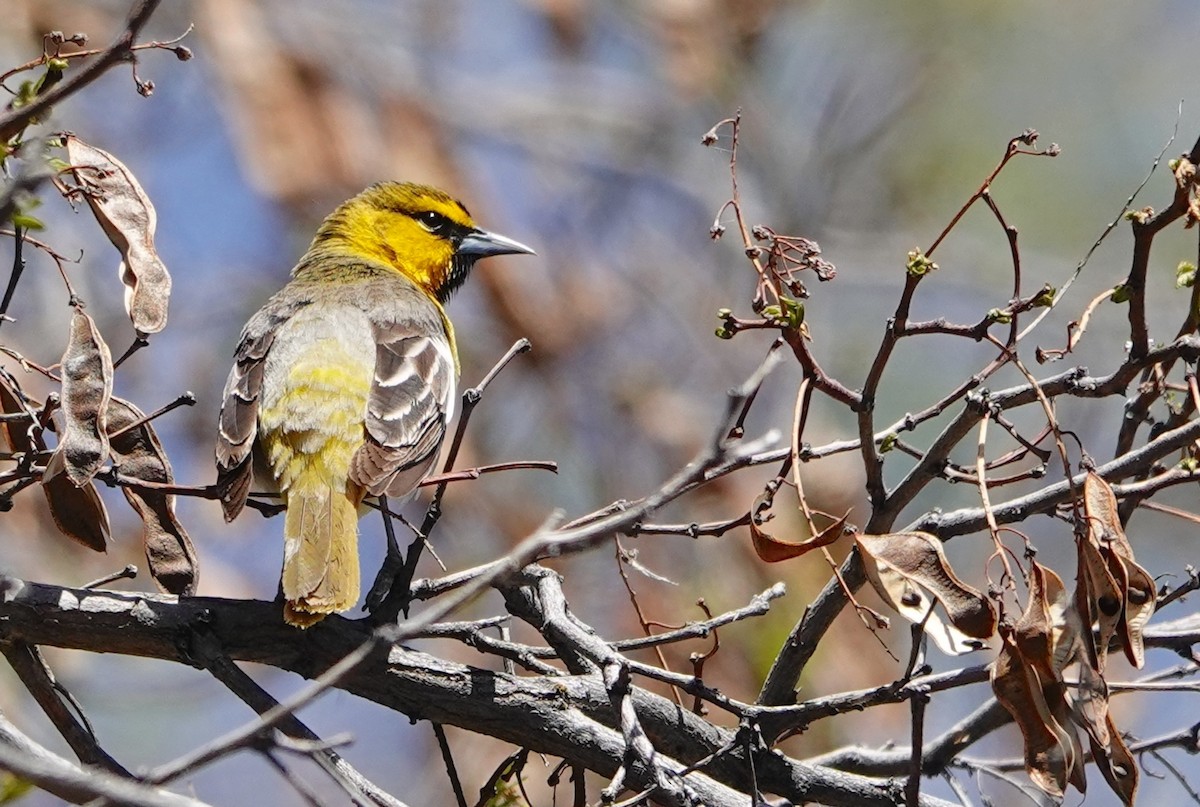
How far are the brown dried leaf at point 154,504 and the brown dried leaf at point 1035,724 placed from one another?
1961mm

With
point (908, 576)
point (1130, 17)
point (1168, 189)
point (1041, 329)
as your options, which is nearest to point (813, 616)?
point (908, 576)

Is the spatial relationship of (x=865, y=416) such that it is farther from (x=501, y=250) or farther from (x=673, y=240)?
(x=673, y=240)

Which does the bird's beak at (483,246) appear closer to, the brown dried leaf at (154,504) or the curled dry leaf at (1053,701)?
the brown dried leaf at (154,504)

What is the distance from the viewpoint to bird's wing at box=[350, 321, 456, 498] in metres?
4.18

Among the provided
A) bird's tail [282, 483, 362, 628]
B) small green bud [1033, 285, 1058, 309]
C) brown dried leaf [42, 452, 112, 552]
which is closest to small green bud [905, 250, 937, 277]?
small green bud [1033, 285, 1058, 309]

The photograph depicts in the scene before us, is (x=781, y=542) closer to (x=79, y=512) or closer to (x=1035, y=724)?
(x=1035, y=724)

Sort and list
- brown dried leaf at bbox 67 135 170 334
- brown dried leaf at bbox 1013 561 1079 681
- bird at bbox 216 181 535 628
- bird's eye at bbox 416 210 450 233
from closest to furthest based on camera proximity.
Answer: brown dried leaf at bbox 1013 561 1079 681
brown dried leaf at bbox 67 135 170 334
bird at bbox 216 181 535 628
bird's eye at bbox 416 210 450 233

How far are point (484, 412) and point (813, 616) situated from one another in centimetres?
657

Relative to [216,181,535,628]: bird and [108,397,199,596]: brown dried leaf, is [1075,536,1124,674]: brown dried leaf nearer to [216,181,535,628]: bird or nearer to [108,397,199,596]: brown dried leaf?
[216,181,535,628]: bird

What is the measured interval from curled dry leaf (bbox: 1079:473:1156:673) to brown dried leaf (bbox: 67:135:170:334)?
200cm

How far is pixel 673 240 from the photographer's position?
11.5m

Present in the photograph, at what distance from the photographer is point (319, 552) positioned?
3.74 metres

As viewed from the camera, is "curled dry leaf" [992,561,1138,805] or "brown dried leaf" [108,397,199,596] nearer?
"curled dry leaf" [992,561,1138,805]

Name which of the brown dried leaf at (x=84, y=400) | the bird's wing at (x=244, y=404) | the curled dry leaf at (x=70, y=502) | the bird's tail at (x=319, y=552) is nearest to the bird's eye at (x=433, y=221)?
the bird's wing at (x=244, y=404)
